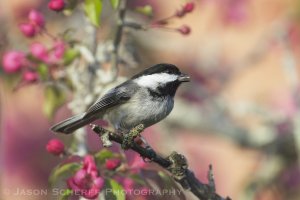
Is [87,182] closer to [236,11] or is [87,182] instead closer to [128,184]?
[128,184]

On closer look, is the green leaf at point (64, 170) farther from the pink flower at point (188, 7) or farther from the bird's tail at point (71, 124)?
the pink flower at point (188, 7)

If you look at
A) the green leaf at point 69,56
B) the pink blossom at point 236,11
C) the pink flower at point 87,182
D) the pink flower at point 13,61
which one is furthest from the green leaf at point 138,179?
the pink blossom at point 236,11

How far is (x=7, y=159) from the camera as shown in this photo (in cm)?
486

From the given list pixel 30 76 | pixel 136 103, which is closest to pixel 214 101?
pixel 136 103

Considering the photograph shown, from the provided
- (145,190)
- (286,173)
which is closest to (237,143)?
(286,173)

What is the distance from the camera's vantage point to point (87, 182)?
8.29ft

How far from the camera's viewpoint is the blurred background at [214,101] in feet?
15.0

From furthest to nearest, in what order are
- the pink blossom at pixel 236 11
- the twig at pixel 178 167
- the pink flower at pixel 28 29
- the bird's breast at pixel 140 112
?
the pink blossom at pixel 236 11 → the pink flower at pixel 28 29 → the bird's breast at pixel 140 112 → the twig at pixel 178 167

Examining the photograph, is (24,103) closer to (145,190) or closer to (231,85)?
(231,85)

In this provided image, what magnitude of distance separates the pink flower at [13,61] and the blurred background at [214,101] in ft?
0.37

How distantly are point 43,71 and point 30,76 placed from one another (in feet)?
0.30

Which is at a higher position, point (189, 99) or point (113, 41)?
point (189, 99)

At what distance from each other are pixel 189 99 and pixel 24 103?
5.13 ft

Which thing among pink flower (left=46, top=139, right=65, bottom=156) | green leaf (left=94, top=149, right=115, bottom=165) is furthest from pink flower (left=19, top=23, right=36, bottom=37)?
green leaf (left=94, top=149, right=115, bottom=165)
